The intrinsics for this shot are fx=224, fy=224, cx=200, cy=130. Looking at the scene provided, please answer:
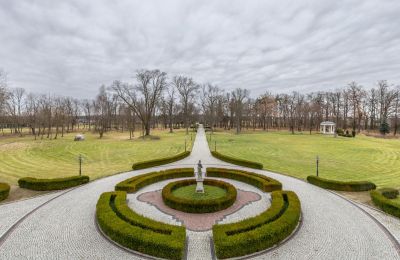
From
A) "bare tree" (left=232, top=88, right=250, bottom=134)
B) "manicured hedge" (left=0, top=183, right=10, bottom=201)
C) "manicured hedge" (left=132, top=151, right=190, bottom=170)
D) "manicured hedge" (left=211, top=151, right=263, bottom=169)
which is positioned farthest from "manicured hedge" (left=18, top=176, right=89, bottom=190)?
"bare tree" (left=232, top=88, right=250, bottom=134)

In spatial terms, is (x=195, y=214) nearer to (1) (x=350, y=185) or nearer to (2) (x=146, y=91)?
(1) (x=350, y=185)

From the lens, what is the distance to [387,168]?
22.5 meters

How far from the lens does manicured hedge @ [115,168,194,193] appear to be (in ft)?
49.8

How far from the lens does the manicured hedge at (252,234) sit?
320 inches

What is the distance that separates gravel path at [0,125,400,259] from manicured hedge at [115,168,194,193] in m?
1.46

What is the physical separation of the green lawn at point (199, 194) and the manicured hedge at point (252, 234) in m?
4.31

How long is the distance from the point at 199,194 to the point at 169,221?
3.78 metres

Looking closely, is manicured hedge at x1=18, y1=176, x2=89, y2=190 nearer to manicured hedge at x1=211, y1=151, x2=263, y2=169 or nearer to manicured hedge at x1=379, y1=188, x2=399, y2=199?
manicured hedge at x1=211, y1=151, x2=263, y2=169

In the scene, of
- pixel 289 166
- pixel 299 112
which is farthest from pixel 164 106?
pixel 289 166

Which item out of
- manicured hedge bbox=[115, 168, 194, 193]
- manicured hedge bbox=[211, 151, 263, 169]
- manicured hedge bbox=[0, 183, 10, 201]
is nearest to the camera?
manicured hedge bbox=[0, 183, 10, 201]

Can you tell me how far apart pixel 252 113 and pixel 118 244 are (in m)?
80.8

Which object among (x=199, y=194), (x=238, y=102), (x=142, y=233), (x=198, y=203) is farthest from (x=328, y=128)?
(x=142, y=233)

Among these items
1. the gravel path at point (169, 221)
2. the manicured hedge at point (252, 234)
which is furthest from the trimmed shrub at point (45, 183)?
the manicured hedge at point (252, 234)

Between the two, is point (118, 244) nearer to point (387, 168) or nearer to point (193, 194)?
point (193, 194)
